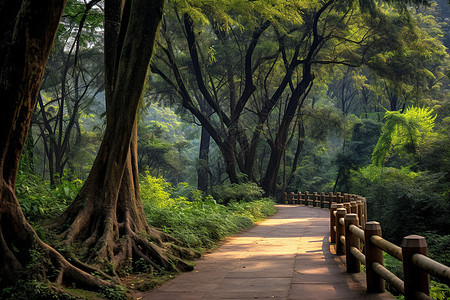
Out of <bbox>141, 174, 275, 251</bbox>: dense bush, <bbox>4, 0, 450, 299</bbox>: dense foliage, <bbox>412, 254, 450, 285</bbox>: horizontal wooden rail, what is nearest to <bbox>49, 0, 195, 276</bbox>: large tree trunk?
<bbox>4, 0, 450, 299</bbox>: dense foliage

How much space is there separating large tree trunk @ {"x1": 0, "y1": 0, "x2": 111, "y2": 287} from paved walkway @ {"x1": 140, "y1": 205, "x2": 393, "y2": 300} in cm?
142

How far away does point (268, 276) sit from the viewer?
6.88m

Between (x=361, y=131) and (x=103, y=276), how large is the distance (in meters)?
32.1

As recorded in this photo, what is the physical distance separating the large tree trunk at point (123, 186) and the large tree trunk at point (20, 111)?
161 centimetres

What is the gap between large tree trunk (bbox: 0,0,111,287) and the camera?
473 cm

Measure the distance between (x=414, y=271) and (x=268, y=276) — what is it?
2.94 meters

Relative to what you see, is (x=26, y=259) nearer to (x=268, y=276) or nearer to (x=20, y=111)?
(x=20, y=111)

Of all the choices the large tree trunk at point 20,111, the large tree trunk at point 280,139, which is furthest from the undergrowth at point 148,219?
the large tree trunk at point 280,139

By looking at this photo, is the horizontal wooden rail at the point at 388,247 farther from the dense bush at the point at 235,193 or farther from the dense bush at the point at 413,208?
the dense bush at the point at 235,193

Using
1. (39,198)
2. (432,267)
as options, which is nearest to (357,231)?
(432,267)

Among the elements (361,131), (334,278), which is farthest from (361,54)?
(334,278)

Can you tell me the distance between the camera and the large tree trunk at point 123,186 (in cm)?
732

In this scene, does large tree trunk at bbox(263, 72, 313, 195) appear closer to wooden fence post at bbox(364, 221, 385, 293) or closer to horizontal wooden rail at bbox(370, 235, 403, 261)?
wooden fence post at bbox(364, 221, 385, 293)

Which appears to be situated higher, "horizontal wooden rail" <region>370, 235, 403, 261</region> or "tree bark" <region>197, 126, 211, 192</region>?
"tree bark" <region>197, 126, 211, 192</region>
